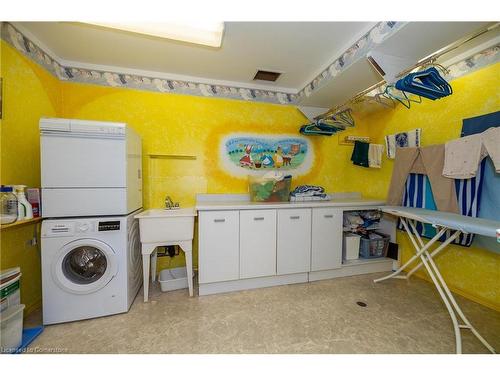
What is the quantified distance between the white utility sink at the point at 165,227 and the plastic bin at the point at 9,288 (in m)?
0.85

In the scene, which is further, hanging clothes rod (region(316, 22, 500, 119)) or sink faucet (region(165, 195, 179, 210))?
sink faucet (region(165, 195, 179, 210))

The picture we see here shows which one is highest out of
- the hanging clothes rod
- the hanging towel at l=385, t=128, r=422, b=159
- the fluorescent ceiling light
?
the fluorescent ceiling light

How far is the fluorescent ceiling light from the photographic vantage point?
165 cm

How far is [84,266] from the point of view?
1865mm

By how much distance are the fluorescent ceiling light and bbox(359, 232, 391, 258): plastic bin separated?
9.56 ft

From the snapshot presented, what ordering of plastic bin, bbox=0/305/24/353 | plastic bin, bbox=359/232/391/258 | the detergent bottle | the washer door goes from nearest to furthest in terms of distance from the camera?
plastic bin, bbox=0/305/24/353, the detergent bottle, the washer door, plastic bin, bbox=359/232/391/258

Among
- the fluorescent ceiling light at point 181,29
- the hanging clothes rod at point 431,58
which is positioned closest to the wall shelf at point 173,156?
the fluorescent ceiling light at point 181,29

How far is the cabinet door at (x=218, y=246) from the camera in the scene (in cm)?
206

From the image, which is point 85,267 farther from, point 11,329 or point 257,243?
point 257,243

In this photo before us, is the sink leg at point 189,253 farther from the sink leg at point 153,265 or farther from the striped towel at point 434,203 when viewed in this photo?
the striped towel at point 434,203

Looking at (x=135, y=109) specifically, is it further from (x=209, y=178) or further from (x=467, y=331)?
(x=467, y=331)

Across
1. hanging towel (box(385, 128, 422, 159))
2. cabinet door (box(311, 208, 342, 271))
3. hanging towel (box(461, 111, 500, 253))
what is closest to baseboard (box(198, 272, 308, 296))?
cabinet door (box(311, 208, 342, 271))

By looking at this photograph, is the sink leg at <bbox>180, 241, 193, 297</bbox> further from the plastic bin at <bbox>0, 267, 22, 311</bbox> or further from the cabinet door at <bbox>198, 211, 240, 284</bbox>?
the plastic bin at <bbox>0, 267, 22, 311</bbox>

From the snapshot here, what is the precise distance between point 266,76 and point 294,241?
206 centimetres
